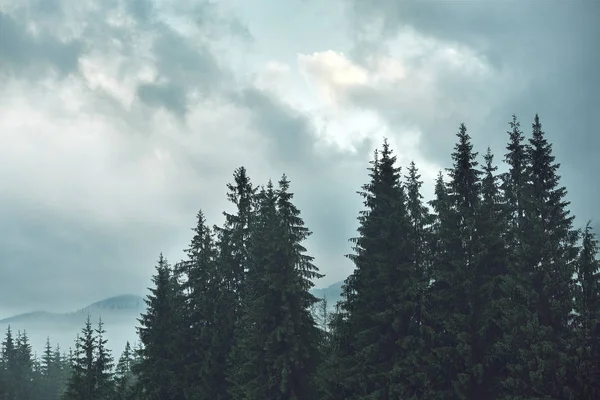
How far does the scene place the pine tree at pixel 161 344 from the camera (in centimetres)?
4194

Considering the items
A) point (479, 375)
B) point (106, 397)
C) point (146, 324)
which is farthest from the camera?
point (106, 397)

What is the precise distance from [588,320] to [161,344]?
31.6 m

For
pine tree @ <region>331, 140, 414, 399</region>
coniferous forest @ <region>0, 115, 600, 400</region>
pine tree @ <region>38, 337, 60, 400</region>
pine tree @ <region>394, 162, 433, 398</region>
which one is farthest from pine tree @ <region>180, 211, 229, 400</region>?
pine tree @ <region>38, 337, 60, 400</region>

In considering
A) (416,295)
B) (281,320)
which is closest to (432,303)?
(416,295)

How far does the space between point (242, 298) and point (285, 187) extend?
9.75 metres

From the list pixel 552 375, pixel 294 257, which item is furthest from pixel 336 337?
pixel 552 375

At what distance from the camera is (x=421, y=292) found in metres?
28.4

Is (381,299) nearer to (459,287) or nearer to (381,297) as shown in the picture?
(381,297)

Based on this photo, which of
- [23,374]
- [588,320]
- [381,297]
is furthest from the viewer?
[23,374]

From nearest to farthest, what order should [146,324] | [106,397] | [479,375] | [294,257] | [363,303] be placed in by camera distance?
[479,375] < [363,303] < [294,257] < [146,324] < [106,397]

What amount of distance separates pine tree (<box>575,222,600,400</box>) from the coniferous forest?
6 cm

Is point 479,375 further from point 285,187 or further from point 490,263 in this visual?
point 285,187

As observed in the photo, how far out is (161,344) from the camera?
43.9 meters

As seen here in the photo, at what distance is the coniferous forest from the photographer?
81.6 feet
